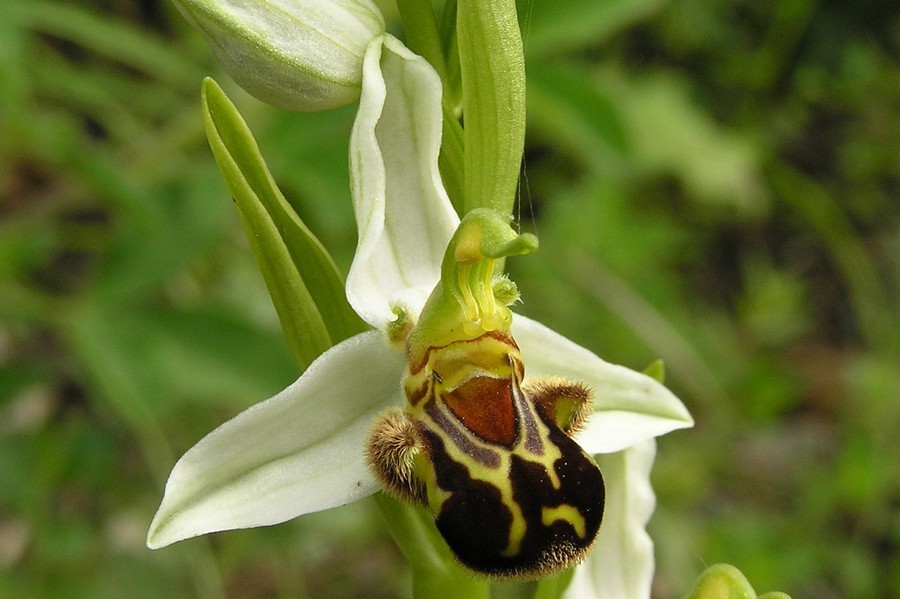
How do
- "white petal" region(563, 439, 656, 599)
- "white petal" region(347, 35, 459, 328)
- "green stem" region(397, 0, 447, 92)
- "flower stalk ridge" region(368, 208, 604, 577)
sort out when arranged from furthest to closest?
1. "white petal" region(563, 439, 656, 599)
2. "green stem" region(397, 0, 447, 92)
3. "white petal" region(347, 35, 459, 328)
4. "flower stalk ridge" region(368, 208, 604, 577)

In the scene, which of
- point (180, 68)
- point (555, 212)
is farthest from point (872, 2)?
point (180, 68)

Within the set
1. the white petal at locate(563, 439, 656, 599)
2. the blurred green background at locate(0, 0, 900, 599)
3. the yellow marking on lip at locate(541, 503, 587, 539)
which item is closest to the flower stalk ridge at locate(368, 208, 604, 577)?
the yellow marking on lip at locate(541, 503, 587, 539)

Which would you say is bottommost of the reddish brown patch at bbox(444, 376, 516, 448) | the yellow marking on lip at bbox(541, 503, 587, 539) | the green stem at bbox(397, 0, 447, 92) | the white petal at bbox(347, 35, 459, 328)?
the yellow marking on lip at bbox(541, 503, 587, 539)

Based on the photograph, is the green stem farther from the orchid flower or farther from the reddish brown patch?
the reddish brown patch

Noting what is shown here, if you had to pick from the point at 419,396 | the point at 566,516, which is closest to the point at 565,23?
the point at 419,396

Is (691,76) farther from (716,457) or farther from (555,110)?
(555,110)

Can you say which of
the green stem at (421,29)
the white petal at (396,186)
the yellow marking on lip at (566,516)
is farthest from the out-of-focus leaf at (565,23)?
the yellow marking on lip at (566,516)

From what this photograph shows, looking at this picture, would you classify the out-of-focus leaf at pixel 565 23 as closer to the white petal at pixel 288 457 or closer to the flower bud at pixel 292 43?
the flower bud at pixel 292 43
